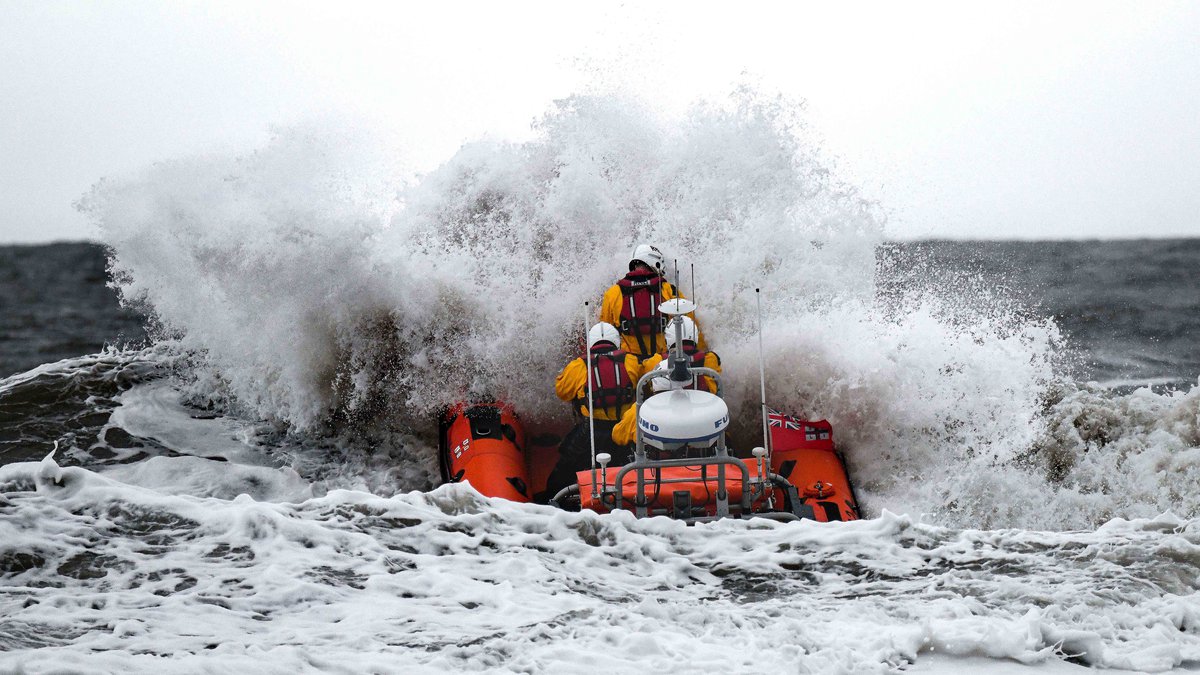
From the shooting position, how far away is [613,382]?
5.51 meters

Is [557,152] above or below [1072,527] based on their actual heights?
above

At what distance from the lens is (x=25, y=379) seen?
29.7 ft

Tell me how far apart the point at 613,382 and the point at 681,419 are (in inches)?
43.9

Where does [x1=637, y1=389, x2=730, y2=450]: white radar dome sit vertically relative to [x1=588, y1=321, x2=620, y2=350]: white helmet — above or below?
below

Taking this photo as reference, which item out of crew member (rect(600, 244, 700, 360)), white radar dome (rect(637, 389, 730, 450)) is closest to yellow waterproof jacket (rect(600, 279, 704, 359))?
crew member (rect(600, 244, 700, 360))

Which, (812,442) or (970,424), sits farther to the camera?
(970,424)

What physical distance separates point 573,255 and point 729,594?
13.2 ft

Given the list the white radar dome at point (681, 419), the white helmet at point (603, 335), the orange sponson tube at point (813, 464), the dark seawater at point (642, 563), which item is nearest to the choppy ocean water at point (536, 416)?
the dark seawater at point (642, 563)

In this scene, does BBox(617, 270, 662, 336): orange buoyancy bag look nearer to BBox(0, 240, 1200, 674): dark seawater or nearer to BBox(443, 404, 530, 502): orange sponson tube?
BBox(443, 404, 530, 502): orange sponson tube

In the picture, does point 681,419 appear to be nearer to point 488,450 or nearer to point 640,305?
point 640,305

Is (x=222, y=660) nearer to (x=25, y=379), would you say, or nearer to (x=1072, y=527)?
(x=1072, y=527)

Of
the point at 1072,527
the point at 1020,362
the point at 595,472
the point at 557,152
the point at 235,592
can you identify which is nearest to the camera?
the point at 235,592

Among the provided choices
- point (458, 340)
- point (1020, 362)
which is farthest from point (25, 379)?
point (1020, 362)

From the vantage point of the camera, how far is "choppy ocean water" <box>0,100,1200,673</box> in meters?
4.01
